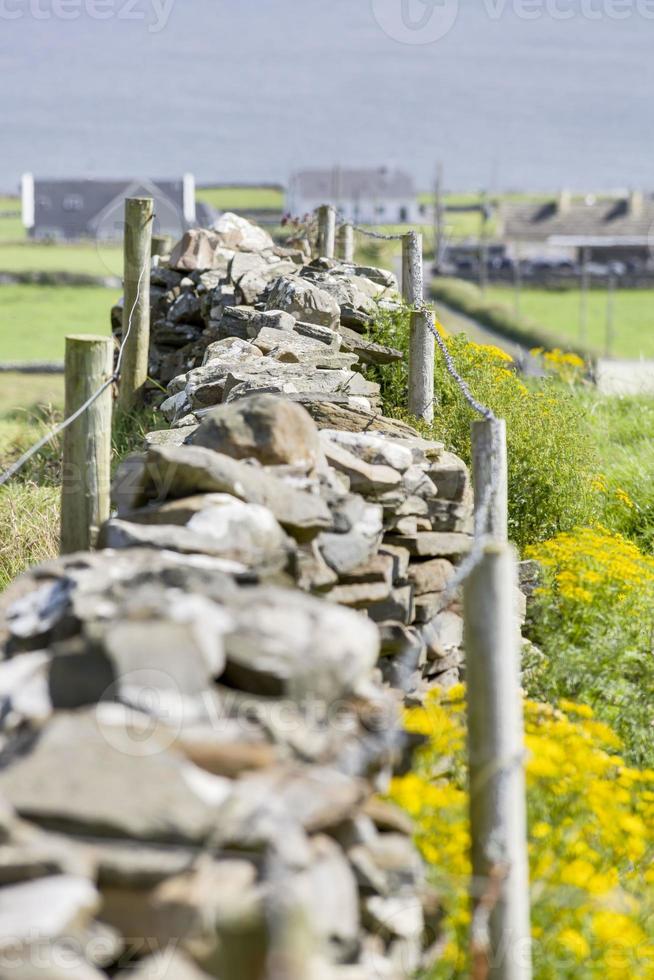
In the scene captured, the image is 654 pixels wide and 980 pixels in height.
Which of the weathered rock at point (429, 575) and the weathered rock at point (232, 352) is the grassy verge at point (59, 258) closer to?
the weathered rock at point (232, 352)

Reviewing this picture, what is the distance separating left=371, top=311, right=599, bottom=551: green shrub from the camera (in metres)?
7.71

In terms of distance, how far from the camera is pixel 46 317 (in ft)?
130

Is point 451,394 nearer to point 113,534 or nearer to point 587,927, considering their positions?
point 113,534

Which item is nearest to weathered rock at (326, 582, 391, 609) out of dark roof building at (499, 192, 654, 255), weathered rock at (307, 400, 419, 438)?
weathered rock at (307, 400, 419, 438)

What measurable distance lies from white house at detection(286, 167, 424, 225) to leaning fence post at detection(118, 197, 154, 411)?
83.0 meters

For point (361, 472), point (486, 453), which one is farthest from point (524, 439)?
point (486, 453)

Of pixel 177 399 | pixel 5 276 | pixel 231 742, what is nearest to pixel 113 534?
pixel 231 742

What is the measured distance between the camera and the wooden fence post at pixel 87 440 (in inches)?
183

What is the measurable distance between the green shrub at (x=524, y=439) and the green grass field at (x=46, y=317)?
1514cm

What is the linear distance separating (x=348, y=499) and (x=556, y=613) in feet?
6.53

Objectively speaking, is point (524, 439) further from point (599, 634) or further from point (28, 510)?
point (28, 510)

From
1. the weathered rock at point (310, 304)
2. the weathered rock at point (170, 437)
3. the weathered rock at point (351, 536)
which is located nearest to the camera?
the weathered rock at point (351, 536)

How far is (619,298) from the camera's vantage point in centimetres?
6216

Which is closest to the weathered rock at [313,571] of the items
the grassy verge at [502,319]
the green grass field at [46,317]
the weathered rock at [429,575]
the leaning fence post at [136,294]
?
the weathered rock at [429,575]
